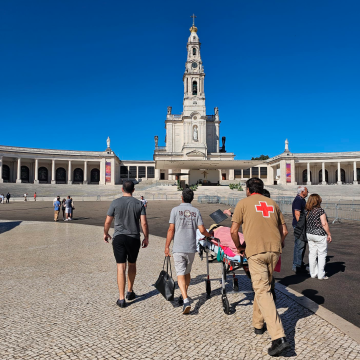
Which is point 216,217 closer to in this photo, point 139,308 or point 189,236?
point 189,236

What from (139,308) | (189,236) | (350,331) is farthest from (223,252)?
(350,331)

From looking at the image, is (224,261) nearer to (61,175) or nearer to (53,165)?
(53,165)

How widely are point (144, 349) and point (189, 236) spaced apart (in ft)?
5.42

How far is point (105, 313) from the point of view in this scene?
13.4 ft

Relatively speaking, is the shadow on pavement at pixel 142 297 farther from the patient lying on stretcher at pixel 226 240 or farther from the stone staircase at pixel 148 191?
the stone staircase at pixel 148 191

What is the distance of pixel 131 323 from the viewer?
12.5 feet

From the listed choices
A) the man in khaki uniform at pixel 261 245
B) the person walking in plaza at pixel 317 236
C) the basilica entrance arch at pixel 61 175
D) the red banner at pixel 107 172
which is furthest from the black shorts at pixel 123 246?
the basilica entrance arch at pixel 61 175

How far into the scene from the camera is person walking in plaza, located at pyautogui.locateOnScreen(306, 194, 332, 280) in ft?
19.3

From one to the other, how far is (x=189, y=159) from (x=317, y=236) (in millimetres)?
54062

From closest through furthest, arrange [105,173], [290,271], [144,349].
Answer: [144,349]
[290,271]
[105,173]

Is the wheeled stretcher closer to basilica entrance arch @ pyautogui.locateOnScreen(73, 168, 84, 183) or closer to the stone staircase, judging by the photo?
the stone staircase

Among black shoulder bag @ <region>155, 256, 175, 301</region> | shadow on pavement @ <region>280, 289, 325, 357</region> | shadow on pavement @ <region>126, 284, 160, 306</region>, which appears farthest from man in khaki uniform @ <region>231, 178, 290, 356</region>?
shadow on pavement @ <region>126, 284, 160, 306</region>

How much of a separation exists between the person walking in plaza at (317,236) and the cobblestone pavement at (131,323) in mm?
1548

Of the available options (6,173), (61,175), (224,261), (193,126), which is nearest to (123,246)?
(224,261)
